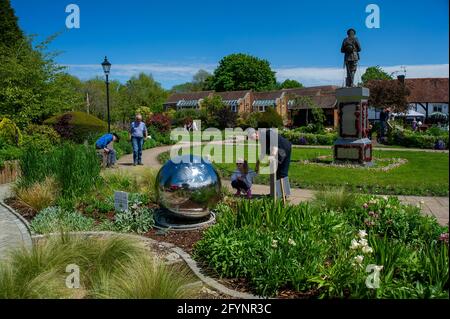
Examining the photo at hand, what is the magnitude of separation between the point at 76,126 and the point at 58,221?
15.4 m

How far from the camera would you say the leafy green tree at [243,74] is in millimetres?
79000

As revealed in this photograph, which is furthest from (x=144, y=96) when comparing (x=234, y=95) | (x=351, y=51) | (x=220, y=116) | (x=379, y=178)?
(x=379, y=178)

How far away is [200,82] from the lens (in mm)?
104188

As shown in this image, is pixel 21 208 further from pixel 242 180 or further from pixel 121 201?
pixel 242 180

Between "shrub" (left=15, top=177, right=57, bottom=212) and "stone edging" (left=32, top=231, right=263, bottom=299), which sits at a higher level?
"shrub" (left=15, top=177, right=57, bottom=212)

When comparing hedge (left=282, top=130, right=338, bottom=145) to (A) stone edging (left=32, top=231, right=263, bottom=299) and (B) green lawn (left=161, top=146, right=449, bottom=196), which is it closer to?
(B) green lawn (left=161, top=146, right=449, bottom=196)

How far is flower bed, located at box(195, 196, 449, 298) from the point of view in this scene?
4.30 m

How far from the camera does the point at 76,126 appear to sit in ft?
71.8

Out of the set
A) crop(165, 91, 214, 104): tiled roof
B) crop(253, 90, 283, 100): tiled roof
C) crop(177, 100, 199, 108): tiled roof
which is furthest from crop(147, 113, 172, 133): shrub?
crop(165, 91, 214, 104): tiled roof

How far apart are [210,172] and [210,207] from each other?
59cm

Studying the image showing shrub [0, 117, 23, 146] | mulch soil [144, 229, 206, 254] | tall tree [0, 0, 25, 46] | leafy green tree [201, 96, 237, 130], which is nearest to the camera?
mulch soil [144, 229, 206, 254]

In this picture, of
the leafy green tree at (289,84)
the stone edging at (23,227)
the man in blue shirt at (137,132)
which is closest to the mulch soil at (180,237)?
the stone edging at (23,227)

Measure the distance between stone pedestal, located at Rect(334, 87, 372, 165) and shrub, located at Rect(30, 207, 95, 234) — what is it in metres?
10.6
